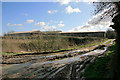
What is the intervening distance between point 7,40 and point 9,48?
1.92 meters

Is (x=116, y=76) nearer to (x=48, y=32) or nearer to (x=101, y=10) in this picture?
(x=101, y=10)

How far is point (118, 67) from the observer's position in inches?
143

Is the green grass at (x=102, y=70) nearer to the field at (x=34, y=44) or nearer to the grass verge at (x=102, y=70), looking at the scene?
the grass verge at (x=102, y=70)

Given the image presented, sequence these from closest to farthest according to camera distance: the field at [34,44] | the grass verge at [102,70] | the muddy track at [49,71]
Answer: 1. the grass verge at [102,70]
2. the muddy track at [49,71]
3. the field at [34,44]

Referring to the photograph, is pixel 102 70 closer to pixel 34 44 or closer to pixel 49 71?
pixel 49 71

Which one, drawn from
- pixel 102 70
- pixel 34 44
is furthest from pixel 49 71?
pixel 34 44

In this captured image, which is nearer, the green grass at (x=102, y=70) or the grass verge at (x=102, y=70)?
the grass verge at (x=102, y=70)

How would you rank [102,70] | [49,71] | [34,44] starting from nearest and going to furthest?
[102,70], [49,71], [34,44]

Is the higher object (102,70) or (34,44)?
(34,44)

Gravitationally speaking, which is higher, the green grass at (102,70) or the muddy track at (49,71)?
the green grass at (102,70)

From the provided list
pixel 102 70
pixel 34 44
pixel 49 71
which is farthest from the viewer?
pixel 34 44

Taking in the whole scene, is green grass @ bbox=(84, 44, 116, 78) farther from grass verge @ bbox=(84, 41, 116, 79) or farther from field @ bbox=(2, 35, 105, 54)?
field @ bbox=(2, 35, 105, 54)

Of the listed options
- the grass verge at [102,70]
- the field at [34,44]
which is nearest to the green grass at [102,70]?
the grass verge at [102,70]

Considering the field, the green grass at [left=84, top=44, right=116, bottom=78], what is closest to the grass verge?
the green grass at [left=84, top=44, right=116, bottom=78]
